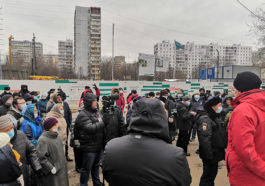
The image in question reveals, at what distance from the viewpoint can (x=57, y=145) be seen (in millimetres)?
3244

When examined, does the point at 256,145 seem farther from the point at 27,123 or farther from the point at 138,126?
the point at 27,123

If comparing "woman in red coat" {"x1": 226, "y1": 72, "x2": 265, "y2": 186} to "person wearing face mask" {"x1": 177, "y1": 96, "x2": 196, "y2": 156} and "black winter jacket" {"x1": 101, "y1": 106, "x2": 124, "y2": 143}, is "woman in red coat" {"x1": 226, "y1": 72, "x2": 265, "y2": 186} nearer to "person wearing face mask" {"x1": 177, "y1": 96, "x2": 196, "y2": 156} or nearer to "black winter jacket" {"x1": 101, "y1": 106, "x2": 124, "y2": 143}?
"black winter jacket" {"x1": 101, "y1": 106, "x2": 124, "y2": 143}

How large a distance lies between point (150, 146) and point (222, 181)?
3.77 m

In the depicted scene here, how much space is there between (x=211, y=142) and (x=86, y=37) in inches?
2871

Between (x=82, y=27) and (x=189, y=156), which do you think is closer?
(x=189, y=156)

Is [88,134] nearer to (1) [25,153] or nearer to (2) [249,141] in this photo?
(1) [25,153]

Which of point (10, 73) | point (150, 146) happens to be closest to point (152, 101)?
point (150, 146)

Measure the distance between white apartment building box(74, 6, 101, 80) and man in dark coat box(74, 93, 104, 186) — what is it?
2622 inches

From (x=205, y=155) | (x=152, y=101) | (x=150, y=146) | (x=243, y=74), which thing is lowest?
(x=205, y=155)

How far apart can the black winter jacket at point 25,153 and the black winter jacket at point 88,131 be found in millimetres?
859

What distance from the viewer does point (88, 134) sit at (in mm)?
3668

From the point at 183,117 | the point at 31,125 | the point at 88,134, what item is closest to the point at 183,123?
the point at 183,117

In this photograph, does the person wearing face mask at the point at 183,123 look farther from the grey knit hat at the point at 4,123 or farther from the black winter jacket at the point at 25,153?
the grey knit hat at the point at 4,123

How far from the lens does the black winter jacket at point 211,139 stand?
3.43 metres
